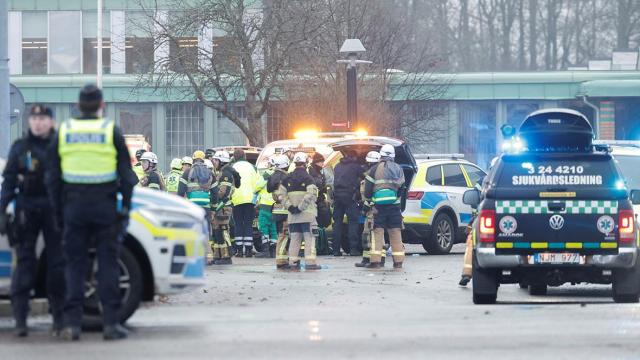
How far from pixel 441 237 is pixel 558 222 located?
11.0 meters

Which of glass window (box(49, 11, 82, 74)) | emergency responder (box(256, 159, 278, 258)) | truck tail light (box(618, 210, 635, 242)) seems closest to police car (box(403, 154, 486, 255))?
emergency responder (box(256, 159, 278, 258))

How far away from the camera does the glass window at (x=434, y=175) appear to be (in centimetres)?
2561

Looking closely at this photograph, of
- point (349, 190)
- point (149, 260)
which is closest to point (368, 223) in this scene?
point (349, 190)

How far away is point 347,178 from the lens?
24.5 metres

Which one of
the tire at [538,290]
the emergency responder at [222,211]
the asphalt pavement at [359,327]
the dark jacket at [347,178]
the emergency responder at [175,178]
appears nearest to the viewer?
the asphalt pavement at [359,327]

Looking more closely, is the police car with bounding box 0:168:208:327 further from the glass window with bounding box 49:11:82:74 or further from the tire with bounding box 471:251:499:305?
the glass window with bounding box 49:11:82:74

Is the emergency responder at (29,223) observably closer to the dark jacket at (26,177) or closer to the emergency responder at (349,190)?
the dark jacket at (26,177)

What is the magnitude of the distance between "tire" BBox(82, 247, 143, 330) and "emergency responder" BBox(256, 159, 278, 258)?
11790 millimetres

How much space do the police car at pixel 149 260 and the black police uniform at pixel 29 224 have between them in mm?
403

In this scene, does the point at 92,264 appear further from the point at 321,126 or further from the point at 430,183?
the point at 321,126

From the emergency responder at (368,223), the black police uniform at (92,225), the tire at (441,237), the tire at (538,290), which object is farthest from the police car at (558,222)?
the tire at (441,237)

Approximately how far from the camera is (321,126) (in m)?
38.2

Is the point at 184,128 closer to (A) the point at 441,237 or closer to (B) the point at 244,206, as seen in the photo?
(A) the point at 441,237

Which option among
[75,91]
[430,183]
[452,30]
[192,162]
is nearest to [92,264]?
[192,162]
